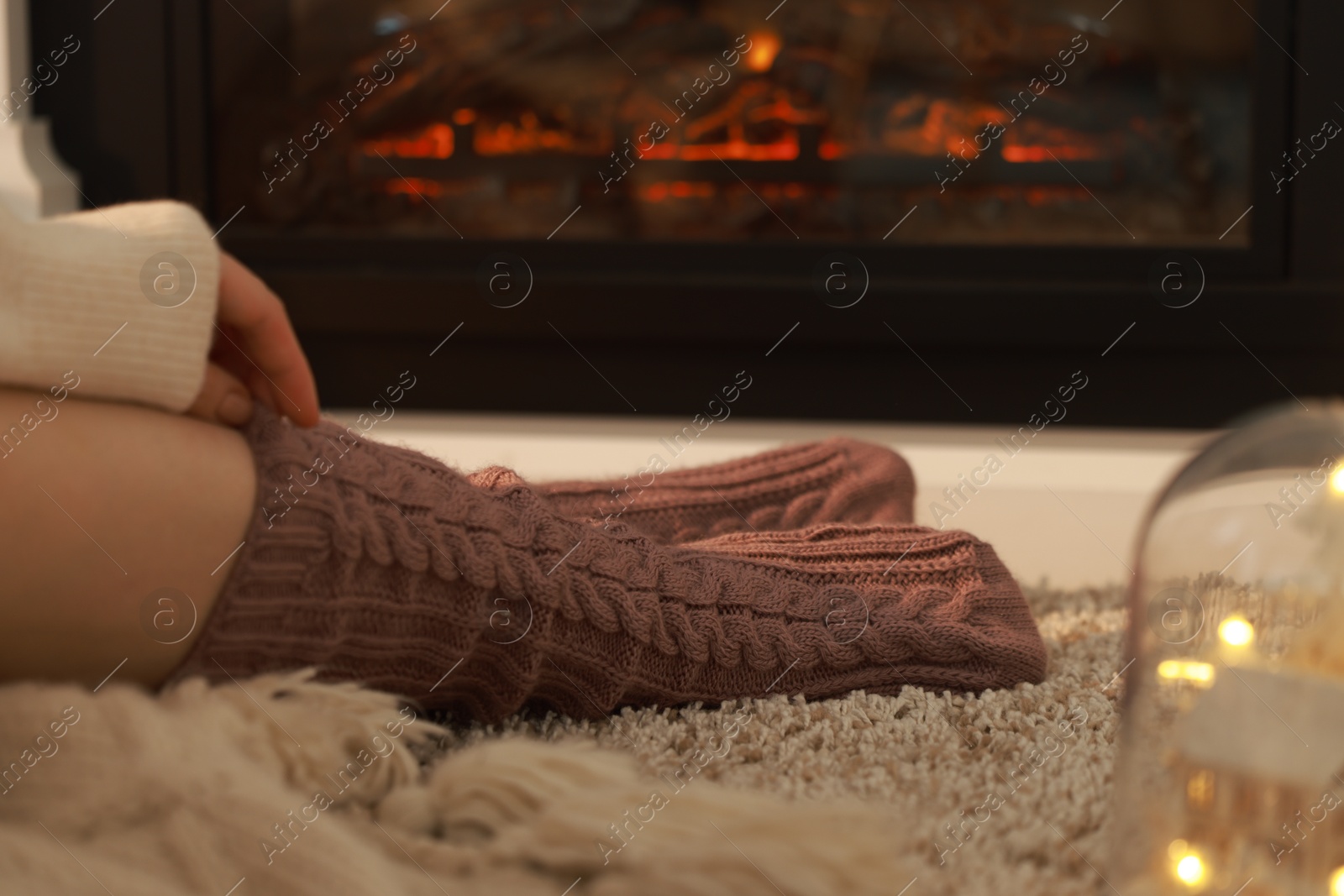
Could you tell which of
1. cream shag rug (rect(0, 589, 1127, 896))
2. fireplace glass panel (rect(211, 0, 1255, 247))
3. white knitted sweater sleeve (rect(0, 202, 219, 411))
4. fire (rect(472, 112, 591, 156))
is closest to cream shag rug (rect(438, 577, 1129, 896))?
cream shag rug (rect(0, 589, 1127, 896))

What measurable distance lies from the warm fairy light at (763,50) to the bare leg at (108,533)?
108 centimetres

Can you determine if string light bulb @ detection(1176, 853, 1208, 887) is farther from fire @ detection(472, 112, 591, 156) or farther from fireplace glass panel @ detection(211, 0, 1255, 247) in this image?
fire @ detection(472, 112, 591, 156)

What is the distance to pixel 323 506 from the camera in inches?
21.0

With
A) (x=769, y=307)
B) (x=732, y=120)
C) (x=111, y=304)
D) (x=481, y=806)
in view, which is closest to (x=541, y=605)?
(x=481, y=806)

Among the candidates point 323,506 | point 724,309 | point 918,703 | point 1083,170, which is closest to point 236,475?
point 323,506

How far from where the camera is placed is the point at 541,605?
0.57m

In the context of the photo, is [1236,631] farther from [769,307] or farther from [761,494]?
[769,307]

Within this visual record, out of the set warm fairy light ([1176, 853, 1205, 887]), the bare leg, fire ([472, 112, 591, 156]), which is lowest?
the bare leg

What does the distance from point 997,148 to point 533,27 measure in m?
0.59

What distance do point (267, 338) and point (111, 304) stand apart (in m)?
0.07

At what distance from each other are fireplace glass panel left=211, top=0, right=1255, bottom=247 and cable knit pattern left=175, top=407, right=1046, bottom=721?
824mm

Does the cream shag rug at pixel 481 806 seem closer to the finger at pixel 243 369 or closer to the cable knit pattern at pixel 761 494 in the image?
the finger at pixel 243 369

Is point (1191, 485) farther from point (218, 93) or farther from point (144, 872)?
point (218, 93)

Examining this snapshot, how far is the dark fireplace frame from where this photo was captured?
1.31m
